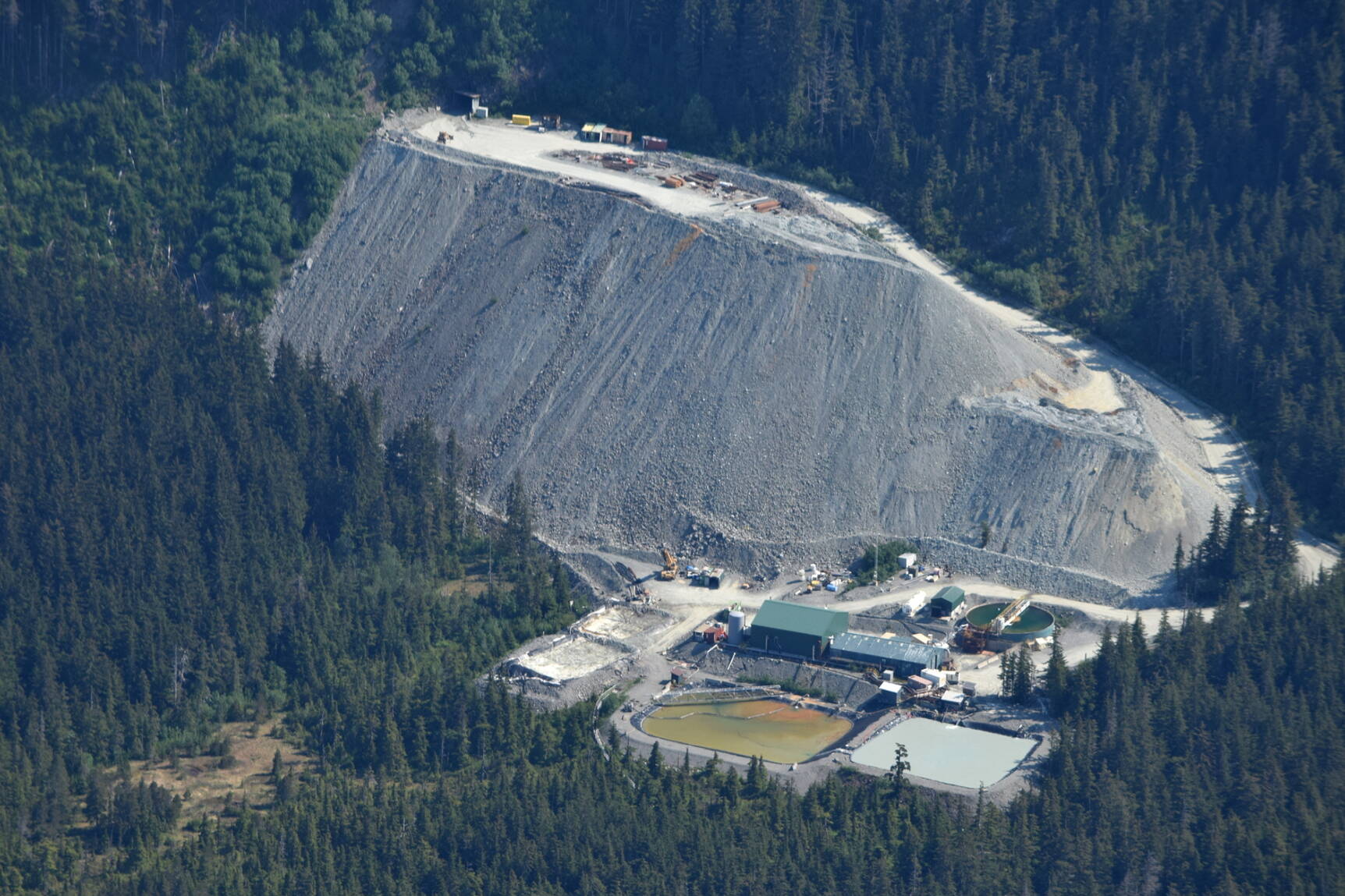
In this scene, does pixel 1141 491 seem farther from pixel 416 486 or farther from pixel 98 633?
pixel 98 633

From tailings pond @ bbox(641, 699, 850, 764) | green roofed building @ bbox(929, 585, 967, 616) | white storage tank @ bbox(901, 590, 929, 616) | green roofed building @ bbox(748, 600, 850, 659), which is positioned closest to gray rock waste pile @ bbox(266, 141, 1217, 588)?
green roofed building @ bbox(929, 585, 967, 616)

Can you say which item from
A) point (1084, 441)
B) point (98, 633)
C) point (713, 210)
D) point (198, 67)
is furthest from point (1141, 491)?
point (198, 67)

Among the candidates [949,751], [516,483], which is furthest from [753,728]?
[516,483]

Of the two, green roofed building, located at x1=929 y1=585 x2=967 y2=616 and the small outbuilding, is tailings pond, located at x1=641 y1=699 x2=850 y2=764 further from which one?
the small outbuilding

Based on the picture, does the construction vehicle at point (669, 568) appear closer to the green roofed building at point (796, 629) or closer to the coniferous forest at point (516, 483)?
the coniferous forest at point (516, 483)

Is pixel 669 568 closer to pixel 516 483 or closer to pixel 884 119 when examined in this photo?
pixel 516 483
